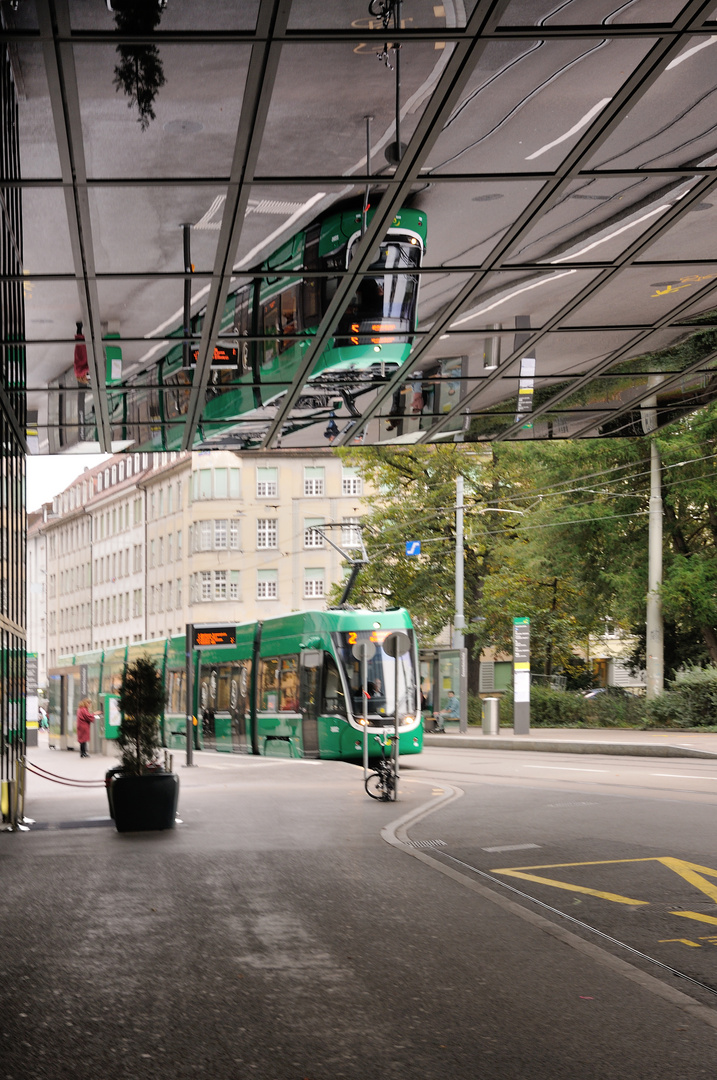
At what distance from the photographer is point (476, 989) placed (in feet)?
22.5

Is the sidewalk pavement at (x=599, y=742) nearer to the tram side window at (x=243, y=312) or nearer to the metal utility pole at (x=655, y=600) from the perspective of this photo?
the metal utility pole at (x=655, y=600)

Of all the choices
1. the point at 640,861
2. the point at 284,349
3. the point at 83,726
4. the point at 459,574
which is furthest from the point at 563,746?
the point at 640,861

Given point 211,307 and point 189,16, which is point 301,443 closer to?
point 211,307

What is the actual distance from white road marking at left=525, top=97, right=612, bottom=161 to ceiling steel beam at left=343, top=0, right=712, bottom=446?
0.05 meters

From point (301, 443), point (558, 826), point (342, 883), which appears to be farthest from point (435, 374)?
point (342, 883)

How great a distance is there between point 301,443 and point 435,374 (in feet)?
14.3

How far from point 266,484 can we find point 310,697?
60454mm

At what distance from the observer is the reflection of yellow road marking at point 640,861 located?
9.67 metres

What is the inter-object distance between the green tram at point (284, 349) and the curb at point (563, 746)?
13766 millimetres

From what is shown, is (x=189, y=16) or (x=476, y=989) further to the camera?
(x=189, y=16)

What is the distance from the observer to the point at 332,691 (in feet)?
91.0

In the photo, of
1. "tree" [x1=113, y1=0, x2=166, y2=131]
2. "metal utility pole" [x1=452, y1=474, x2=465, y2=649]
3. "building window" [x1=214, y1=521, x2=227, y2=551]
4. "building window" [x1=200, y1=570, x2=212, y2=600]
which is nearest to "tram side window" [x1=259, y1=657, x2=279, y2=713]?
Answer: "metal utility pole" [x1=452, y1=474, x2=465, y2=649]

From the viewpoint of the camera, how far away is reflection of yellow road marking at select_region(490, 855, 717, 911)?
9.67 metres

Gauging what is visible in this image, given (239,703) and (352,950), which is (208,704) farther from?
(352,950)
